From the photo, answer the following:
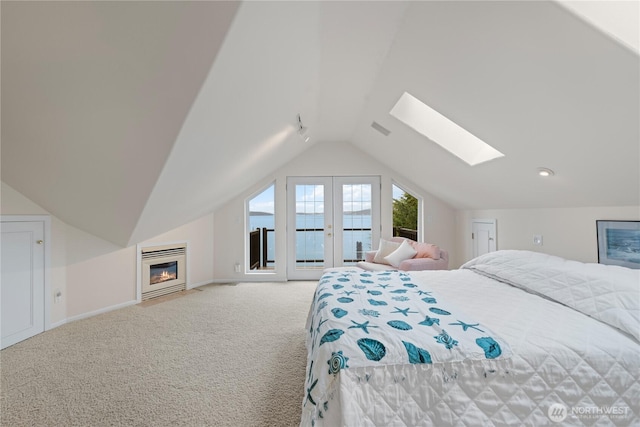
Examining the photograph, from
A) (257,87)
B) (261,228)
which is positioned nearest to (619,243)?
(257,87)

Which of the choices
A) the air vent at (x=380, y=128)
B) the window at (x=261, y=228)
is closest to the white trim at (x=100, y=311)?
the window at (x=261, y=228)

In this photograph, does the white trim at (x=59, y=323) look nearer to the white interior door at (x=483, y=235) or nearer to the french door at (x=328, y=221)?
the french door at (x=328, y=221)

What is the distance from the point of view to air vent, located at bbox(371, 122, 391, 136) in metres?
3.53

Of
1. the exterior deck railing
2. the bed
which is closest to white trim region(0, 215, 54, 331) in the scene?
the exterior deck railing

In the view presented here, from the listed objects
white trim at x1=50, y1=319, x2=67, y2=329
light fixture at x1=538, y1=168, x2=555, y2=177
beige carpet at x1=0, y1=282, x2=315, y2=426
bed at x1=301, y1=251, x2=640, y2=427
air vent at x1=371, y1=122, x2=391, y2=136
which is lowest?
beige carpet at x1=0, y1=282, x2=315, y2=426

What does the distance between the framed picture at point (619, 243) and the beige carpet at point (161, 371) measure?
265 centimetres

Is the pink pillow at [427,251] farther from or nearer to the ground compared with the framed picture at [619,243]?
nearer to the ground

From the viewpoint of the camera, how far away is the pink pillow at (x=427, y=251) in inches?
149

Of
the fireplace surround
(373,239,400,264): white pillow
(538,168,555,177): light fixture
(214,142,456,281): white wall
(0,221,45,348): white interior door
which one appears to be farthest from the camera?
(214,142,456,281): white wall

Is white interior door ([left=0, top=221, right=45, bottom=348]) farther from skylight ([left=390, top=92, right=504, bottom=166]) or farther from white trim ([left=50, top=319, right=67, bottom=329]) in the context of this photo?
skylight ([left=390, top=92, right=504, bottom=166])

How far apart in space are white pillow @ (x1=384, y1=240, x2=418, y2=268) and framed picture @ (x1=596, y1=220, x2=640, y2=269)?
199 cm

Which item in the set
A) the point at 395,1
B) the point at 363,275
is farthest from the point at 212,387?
the point at 395,1

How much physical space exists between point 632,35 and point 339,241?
4043mm

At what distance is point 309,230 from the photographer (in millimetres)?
4883
